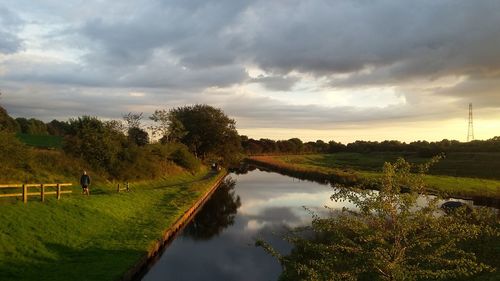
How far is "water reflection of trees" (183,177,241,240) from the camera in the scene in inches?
1281

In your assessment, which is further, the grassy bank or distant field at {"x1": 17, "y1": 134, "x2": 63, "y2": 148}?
distant field at {"x1": 17, "y1": 134, "x2": 63, "y2": 148}

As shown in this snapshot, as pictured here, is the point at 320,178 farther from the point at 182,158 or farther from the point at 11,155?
the point at 11,155

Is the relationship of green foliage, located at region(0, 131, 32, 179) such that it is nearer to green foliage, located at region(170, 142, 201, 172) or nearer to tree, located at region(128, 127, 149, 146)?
green foliage, located at region(170, 142, 201, 172)

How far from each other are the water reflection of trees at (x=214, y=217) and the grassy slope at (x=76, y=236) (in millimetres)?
1952

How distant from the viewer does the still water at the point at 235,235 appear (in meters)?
23.0

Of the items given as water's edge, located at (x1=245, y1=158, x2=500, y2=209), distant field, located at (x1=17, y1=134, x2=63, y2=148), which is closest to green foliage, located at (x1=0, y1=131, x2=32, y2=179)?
distant field, located at (x1=17, y1=134, x2=63, y2=148)

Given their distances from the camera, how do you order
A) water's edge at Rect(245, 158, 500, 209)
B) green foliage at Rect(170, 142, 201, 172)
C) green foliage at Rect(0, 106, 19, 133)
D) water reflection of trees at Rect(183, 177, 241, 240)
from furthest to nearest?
green foliage at Rect(170, 142, 201, 172), water's edge at Rect(245, 158, 500, 209), green foliage at Rect(0, 106, 19, 133), water reflection of trees at Rect(183, 177, 241, 240)

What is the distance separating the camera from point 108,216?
2848 centimetres

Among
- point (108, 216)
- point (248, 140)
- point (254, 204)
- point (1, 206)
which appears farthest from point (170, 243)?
point (248, 140)

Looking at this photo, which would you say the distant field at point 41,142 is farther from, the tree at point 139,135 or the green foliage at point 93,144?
the green foliage at point 93,144

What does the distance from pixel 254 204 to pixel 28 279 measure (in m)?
33.0

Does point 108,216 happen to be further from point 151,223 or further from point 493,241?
point 493,241

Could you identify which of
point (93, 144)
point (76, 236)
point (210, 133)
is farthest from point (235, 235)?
point (210, 133)

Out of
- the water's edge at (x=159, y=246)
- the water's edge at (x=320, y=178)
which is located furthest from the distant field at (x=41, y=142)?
the water's edge at (x=320, y=178)
